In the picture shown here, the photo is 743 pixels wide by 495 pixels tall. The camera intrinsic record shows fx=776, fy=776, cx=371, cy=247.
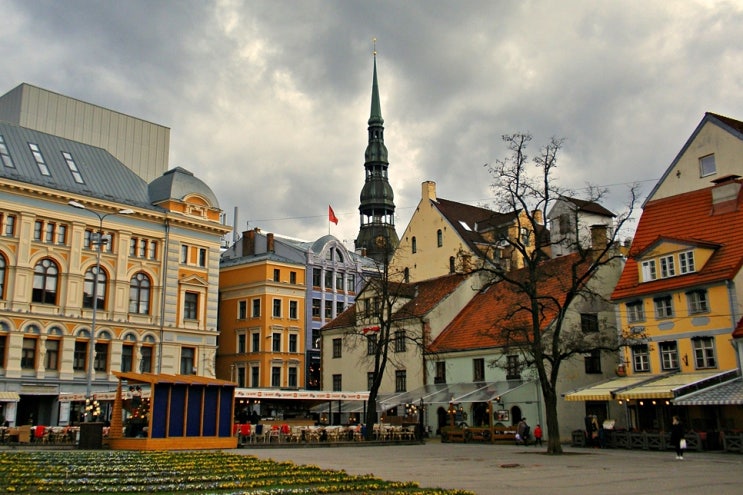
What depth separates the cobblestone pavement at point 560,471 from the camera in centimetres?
1722

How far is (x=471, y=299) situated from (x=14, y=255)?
101 ft

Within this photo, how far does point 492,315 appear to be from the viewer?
49.6m

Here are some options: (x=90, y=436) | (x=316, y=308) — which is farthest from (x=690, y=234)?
(x=316, y=308)

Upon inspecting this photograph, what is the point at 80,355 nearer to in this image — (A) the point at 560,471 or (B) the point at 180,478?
(B) the point at 180,478

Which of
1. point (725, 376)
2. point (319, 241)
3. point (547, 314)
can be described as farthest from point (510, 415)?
point (319, 241)

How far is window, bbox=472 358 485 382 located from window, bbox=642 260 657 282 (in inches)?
445

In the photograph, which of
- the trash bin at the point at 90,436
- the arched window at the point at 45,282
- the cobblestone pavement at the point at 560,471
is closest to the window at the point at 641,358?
the cobblestone pavement at the point at 560,471

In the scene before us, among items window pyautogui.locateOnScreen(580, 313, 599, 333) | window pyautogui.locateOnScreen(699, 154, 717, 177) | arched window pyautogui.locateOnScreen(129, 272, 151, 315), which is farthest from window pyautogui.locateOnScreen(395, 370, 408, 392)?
window pyautogui.locateOnScreen(699, 154, 717, 177)

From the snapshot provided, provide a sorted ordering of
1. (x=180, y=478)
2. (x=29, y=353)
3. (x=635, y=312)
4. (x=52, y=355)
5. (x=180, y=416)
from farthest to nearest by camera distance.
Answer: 1. (x=52, y=355)
2. (x=29, y=353)
3. (x=635, y=312)
4. (x=180, y=416)
5. (x=180, y=478)

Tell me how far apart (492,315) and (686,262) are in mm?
14148

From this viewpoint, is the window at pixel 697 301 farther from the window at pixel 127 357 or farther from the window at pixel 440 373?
the window at pixel 127 357

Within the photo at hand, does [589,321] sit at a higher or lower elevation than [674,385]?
higher

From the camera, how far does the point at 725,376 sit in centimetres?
3462

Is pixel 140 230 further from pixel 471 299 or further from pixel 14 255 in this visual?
pixel 471 299
